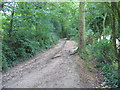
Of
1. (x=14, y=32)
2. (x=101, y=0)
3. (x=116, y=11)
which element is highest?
(x=101, y=0)

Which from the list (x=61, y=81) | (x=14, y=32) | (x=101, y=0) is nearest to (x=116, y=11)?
(x=101, y=0)

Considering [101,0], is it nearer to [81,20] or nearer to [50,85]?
[50,85]

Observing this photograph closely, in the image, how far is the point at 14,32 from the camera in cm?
769

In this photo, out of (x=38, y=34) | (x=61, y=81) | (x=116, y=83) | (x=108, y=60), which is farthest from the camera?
(x=38, y=34)

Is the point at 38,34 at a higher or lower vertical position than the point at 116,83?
higher

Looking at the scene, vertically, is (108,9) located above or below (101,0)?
below

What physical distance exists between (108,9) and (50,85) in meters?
2.79

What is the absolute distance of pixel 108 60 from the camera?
19.7ft

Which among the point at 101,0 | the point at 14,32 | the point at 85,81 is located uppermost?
the point at 101,0

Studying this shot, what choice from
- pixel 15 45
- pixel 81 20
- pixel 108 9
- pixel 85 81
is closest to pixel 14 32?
pixel 15 45

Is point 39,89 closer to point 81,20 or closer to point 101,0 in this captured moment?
point 101,0

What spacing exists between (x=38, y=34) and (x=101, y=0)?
828cm

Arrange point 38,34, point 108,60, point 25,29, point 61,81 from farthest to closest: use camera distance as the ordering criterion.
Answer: point 38,34 < point 25,29 < point 108,60 < point 61,81

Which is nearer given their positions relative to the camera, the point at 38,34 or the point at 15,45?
the point at 15,45
